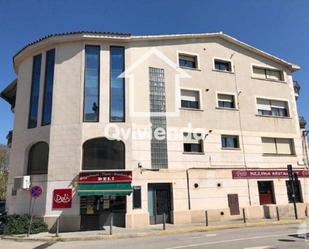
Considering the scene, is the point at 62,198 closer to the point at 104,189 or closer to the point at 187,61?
the point at 104,189

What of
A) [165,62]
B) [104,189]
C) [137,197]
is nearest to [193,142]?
[137,197]

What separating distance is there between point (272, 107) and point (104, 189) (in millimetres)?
16159

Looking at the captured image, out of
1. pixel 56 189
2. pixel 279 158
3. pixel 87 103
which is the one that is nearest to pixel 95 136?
pixel 87 103

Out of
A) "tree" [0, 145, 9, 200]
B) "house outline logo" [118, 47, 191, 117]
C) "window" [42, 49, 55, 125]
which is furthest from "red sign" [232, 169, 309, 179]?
"tree" [0, 145, 9, 200]

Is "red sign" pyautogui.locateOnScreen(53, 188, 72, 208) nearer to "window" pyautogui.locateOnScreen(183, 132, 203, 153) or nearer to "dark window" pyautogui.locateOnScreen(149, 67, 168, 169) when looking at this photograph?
"dark window" pyautogui.locateOnScreen(149, 67, 168, 169)

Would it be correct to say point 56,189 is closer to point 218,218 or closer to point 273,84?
point 218,218

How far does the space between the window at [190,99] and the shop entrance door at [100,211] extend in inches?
330

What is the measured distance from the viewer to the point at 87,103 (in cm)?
2042

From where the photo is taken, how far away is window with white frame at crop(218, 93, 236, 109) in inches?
950

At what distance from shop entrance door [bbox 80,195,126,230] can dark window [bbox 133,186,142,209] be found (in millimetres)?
691

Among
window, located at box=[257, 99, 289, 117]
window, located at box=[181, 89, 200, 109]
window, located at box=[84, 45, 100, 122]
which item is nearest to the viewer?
window, located at box=[84, 45, 100, 122]

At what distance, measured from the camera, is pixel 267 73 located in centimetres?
2692

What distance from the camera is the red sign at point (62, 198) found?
1848 cm

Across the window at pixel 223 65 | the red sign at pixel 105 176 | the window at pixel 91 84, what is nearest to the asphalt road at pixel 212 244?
the red sign at pixel 105 176
